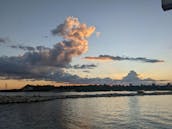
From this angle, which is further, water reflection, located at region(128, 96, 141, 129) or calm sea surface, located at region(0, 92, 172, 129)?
water reflection, located at region(128, 96, 141, 129)

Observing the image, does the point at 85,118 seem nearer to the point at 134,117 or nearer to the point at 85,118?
the point at 85,118

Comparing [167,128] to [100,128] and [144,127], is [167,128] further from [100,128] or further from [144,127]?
[100,128]

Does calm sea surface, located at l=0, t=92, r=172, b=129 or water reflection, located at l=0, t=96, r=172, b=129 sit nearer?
calm sea surface, located at l=0, t=92, r=172, b=129

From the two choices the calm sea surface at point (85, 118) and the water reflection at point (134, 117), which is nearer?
the calm sea surface at point (85, 118)

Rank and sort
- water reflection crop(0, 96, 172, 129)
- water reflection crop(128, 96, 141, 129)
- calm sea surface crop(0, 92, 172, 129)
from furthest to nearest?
water reflection crop(128, 96, 141, 129) → water reflection crop(0, 96, 172, 129) → calm sea surface crop(0, 92, 172, 129)

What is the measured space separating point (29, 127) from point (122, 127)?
13.8 meters

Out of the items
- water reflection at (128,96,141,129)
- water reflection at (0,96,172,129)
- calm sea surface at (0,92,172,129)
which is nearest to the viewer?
calm sea surface at (0,92,172,129)

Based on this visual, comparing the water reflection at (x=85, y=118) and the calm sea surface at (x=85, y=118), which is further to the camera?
the water reflection at (x=85, y=118)

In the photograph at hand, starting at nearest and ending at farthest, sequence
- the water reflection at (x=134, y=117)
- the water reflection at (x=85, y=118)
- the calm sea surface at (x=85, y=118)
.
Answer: the calm sea surface at (x=85, y=118)
the water reflection at (x=85, y=118)
the water reflection at (x=134, y=117)

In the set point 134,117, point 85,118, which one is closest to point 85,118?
point 85,118

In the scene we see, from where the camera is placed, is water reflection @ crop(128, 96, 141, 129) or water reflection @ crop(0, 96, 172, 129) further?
water reflection @ crop(128, 96, 141, 129)

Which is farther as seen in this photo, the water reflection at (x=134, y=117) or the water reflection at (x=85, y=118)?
the water reflection at (x=134, y=117)

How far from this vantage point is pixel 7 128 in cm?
3800

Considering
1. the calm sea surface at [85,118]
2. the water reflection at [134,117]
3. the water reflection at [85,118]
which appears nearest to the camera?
the calm sea surface at [85,118]
